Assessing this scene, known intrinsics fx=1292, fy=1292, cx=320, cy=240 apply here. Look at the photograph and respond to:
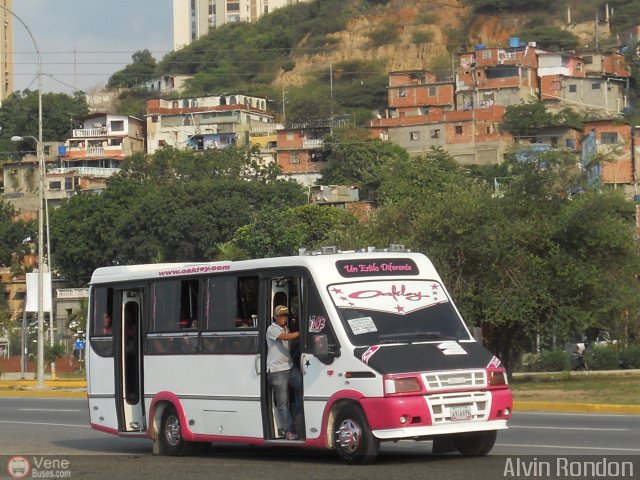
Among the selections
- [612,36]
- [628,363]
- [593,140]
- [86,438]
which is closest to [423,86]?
[593,140]

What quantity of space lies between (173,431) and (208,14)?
179 meters

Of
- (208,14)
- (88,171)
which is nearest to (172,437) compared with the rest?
(88,171)

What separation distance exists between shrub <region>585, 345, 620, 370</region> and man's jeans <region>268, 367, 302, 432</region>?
31.1 metres

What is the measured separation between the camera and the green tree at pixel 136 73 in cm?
17462

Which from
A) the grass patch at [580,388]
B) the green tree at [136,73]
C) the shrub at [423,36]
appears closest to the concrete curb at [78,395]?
the grass patch at [580,388]

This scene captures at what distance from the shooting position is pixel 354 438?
1412 centimetres

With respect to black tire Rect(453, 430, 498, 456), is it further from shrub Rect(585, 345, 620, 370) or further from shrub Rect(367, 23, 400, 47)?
shrub Rect(367, 23, 400, 47)

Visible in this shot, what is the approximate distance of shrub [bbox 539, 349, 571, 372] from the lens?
44.7 meters

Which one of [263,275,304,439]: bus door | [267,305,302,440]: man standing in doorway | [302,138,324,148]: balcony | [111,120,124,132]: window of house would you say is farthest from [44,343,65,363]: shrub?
[111,120,124,132]: window of house

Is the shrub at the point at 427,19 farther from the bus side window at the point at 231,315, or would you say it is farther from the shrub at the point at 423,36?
the bus side window at the point at 231,315

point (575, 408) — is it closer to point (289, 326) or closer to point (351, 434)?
Result: point (289, 326)

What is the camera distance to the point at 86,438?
68.4ft

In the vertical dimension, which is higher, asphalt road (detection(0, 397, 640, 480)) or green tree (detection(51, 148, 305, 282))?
green tree (detection(51, 148, 305, 282))

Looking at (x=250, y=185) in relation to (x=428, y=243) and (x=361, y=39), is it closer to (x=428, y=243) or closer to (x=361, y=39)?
(x=428, y=243)
